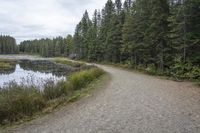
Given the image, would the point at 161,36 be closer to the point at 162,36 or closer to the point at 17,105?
the point at 162,36

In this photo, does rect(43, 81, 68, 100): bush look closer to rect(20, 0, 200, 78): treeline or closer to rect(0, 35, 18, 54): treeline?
rect(20, 0, 200, 78): treeline

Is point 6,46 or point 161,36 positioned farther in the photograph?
point 6,46

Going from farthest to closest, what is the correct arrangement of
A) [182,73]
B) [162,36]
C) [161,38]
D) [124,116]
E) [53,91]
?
[161,38] → [162,36] → [182,73] → [53,91] → [124,116]

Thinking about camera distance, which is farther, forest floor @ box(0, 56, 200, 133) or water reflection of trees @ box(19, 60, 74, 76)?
water reflection of trees @ box(19, 60, 74, 76)

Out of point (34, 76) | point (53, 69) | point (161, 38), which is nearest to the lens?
point (161, 38)

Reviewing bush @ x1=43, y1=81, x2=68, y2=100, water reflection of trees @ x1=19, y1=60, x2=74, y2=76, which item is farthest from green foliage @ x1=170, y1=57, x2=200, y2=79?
water reflection of trees @ x1=19, y1=60, x2=74, y2=76

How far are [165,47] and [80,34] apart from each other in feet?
142

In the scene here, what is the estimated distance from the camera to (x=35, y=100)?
1002 cm

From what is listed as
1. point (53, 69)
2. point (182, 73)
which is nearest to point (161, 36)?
point (182, 73)

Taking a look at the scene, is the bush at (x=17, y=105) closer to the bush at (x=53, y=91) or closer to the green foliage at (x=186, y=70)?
the bush at (x=53, y=91)

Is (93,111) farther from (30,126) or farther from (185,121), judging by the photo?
(185,121)

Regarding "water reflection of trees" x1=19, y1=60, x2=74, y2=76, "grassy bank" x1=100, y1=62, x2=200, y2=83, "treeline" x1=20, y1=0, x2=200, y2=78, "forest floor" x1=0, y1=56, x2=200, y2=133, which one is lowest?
"water reflection of trees" x1=19, y1=60, x2=74, y2=76

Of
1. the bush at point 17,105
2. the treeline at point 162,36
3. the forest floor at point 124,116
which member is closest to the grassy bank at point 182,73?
the treeline at point 162,36

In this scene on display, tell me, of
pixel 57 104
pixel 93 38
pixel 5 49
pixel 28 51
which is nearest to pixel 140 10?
pixel 57 104
